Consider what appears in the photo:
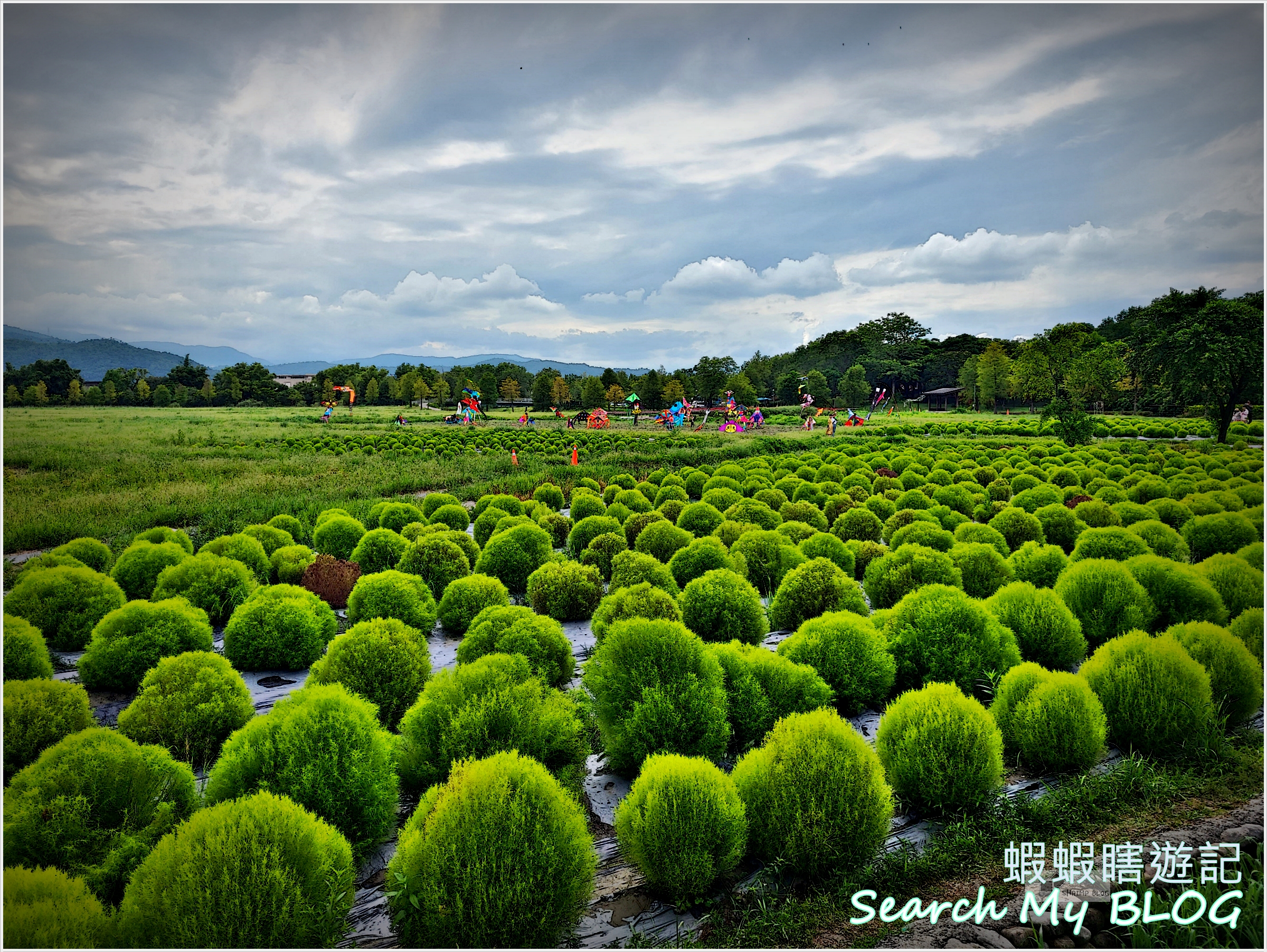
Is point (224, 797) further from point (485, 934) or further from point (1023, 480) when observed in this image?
point (1023, 480)

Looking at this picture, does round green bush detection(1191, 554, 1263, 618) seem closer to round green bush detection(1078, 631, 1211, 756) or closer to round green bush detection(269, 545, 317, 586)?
round green bush detection(1078, 631, 1211, 756)

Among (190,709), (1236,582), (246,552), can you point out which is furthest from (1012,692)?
(246,552)

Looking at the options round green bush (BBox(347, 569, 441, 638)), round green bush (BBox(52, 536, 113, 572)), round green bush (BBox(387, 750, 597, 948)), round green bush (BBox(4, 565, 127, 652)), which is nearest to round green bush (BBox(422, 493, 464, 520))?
round green bush (BBox(52, 536, 113, 572))

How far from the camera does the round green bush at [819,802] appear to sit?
385 cm

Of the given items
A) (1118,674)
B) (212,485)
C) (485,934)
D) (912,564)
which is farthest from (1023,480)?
(212,485)

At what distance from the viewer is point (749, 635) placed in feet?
25.1

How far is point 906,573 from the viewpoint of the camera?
8.87 m

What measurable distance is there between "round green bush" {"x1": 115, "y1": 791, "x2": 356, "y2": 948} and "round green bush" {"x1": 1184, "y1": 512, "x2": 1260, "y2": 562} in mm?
13745

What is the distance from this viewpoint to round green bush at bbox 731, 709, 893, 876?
3850 mm

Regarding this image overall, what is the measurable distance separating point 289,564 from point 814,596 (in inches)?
331

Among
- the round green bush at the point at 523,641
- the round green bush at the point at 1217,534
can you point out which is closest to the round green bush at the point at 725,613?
the round green bush at the point at 523,641

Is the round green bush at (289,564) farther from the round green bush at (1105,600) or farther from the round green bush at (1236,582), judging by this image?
the round green bush at (1236,582)

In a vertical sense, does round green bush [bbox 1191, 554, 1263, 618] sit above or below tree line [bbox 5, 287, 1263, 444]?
below

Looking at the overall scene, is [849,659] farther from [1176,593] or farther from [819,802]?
[1176,593]
